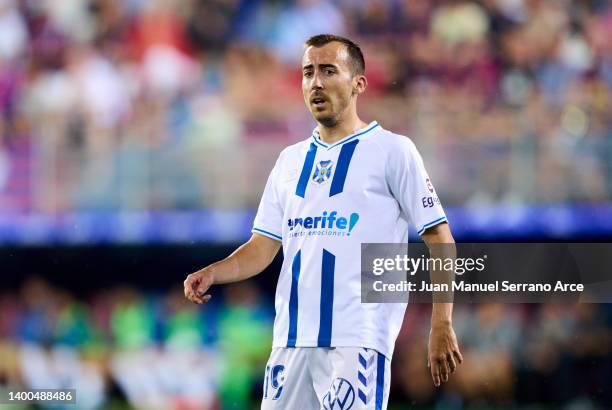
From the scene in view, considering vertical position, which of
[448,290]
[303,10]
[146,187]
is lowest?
[448,290]

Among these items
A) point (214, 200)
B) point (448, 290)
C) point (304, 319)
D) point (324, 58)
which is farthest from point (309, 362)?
point (214, 200)

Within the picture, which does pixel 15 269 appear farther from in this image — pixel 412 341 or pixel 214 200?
pixel 412 341

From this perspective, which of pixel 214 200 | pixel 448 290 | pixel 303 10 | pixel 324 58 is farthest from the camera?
pixel 303 10

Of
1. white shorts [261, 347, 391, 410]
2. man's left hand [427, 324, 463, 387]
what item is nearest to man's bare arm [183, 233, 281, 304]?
white shorts [261, 347, 391, 410]

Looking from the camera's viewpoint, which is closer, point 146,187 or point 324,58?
point 324,58

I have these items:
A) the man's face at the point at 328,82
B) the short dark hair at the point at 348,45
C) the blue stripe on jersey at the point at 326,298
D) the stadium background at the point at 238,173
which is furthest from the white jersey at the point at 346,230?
the stadium background at the point at 238,173

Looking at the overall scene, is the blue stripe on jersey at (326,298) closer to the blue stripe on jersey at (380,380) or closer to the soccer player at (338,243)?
the soccer player at (338,243)

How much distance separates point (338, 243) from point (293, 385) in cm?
52

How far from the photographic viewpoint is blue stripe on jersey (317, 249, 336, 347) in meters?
3.61

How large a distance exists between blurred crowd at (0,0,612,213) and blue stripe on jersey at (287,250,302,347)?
3.33 m

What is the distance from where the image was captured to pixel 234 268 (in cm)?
393

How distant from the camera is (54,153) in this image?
7.41 m

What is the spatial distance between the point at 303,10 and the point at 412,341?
2678 millimetres

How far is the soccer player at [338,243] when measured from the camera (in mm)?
3572
